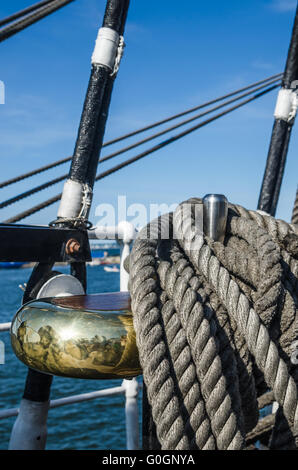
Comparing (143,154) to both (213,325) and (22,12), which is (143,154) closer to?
(22,12)

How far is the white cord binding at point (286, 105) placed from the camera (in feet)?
9.50

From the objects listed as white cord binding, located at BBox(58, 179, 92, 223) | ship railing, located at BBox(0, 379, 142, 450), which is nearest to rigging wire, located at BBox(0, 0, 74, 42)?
white cord binding, located at BBox(58, 179, 92, 223)

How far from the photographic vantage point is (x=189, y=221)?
3.56 ft

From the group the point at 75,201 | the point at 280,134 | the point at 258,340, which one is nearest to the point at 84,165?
the point at 75,201

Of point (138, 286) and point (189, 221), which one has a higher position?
point (189, 221)

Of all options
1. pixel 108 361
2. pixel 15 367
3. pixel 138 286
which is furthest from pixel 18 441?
pixel 15 367

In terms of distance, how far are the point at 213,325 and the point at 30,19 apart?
5.74 feet

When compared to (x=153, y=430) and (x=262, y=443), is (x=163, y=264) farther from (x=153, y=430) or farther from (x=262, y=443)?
(x=262, y=443)

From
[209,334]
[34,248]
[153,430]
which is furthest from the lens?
[153,430]

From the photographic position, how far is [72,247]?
1.66 metres

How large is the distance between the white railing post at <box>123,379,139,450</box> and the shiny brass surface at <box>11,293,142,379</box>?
1.36 m

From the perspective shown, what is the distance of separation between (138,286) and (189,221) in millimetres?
223

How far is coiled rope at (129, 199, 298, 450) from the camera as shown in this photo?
2.85 ft

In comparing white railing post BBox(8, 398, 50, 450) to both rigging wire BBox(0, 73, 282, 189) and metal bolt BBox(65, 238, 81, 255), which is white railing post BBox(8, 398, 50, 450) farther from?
rigging wire BBox(0, 73, 282, 189)
